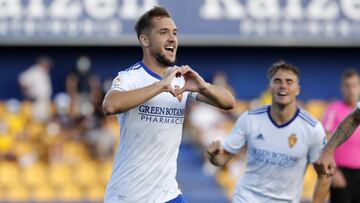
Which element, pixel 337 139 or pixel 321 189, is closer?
pixel 337 139

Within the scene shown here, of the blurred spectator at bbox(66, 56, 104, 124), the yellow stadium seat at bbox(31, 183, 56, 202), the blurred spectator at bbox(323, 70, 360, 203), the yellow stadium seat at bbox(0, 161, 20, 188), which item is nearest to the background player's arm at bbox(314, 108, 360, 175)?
the blurred spectator at bbox(323, 70, 360, 203)

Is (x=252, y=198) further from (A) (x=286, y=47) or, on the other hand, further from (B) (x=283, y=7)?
(A) (x=286, y=47)

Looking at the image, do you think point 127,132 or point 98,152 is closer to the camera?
point 127,132

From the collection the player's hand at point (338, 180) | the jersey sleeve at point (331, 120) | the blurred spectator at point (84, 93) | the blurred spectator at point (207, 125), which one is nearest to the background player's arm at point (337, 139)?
the player's hand at point (338, 180)

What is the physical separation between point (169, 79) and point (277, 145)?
2.11 m

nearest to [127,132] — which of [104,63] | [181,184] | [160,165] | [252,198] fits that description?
[160,165]

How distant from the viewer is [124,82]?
608cm

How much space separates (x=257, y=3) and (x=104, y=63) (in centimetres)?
360

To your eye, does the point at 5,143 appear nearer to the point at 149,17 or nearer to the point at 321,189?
the point at 321,189

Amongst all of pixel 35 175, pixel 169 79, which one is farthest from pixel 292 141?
pixel 35 175

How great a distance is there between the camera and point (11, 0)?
52.9 ft

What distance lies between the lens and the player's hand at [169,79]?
5.78m

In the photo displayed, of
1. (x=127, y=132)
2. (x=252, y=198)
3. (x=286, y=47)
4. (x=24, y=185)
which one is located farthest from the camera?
(x=286, y=47)

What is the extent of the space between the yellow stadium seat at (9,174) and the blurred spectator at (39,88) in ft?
3.23
